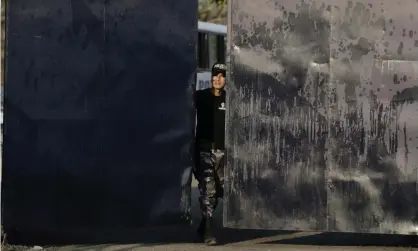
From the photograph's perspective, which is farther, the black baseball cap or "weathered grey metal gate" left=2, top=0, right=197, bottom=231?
the black baseball cap

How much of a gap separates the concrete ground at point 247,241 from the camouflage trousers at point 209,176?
1.34ft

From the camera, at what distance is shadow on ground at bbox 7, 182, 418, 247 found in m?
6.26

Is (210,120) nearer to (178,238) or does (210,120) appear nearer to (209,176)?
(209,176)

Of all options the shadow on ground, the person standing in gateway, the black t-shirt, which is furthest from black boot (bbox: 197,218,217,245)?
the black t-shirt

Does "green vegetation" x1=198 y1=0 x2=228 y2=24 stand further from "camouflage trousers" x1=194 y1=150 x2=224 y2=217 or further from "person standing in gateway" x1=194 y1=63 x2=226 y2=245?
"camouflage trousers" x1=194 y1=150 x2=224 y2=217

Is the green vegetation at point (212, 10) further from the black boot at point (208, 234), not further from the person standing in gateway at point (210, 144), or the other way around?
the black boot at point (208, 234)

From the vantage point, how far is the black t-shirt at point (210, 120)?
6.34m

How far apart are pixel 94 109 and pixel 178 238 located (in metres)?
1.61

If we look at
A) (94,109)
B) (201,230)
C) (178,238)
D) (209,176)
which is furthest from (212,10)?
(94,109)

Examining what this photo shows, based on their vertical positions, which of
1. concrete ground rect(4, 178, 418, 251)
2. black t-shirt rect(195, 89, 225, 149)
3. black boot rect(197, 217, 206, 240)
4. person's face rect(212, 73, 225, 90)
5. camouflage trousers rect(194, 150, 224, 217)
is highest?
person's face rect(212, 73, 225, 90)

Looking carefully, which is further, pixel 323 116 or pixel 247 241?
pixel 247 241

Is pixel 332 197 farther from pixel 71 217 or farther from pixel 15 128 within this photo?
pixel 15 128

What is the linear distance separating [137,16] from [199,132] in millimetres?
1254

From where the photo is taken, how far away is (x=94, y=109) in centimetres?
601
